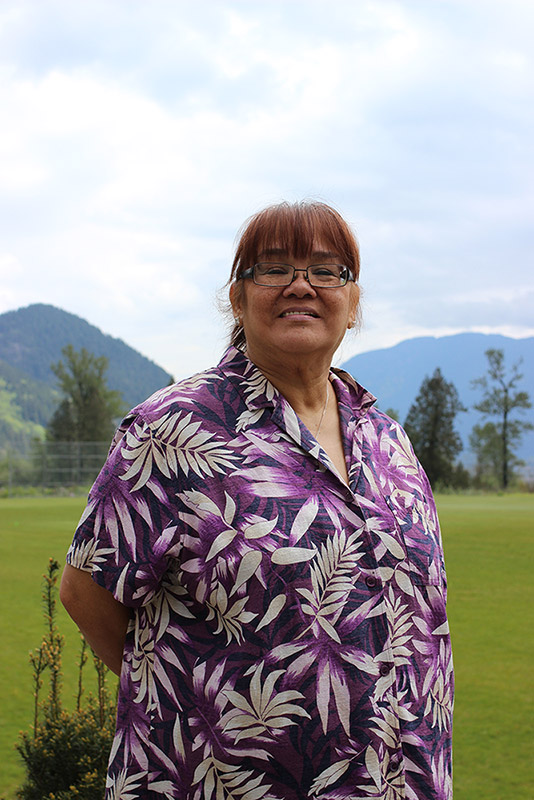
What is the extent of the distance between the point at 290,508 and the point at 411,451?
601 mm

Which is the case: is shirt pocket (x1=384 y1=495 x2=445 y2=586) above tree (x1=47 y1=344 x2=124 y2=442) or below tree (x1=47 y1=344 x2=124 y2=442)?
below

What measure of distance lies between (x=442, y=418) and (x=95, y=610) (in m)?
45.8

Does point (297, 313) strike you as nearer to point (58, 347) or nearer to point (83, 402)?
point (83, 402)

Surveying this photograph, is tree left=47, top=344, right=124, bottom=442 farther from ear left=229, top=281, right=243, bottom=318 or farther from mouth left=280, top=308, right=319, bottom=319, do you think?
mouth left=280, top=308, right=319, bottom=319

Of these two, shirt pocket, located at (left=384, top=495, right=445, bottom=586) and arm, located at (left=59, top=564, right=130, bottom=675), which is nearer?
arm, located at (left=59, top=564, right=130, bottom=675)

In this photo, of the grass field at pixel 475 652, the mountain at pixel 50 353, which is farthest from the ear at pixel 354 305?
the mountain at pixel 50 353

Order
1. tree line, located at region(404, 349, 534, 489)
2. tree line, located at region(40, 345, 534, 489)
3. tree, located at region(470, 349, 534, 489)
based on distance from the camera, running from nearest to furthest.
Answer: tree line, located at region(404, 349, 534, 489), tree line, located at region(40, 345, 534, 489), tree, located at region(470, 349, 534, 489)

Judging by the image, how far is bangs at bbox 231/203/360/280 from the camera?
1.82m

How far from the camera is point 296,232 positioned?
1.82 meters

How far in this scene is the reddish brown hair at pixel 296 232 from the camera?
182cm

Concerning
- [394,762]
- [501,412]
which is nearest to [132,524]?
[394,762]

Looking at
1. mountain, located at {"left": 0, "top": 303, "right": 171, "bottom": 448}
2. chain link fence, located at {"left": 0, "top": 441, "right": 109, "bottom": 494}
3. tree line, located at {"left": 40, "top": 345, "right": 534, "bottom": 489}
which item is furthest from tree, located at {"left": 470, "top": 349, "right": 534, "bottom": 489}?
mountain, located at {"left": 0, "top": 303, "right": 171, "bottom": 448}

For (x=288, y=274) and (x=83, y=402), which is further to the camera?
(x=83, y=402)

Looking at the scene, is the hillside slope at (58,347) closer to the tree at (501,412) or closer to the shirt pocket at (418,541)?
the tree at (501,412)
